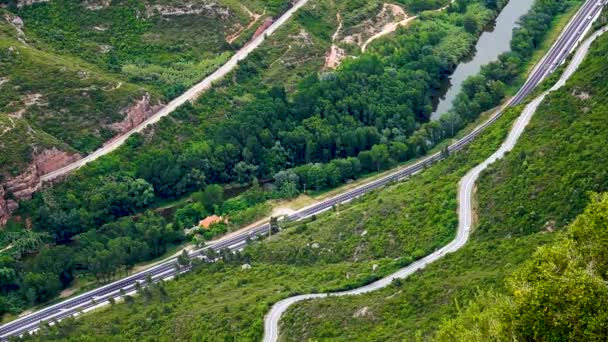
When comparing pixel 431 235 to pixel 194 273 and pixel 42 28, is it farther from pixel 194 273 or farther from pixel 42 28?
pixel 42 28

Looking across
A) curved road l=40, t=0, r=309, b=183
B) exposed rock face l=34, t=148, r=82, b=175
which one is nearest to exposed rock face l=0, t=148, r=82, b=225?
exposed rock face l=34, t=148, r=82, b=175

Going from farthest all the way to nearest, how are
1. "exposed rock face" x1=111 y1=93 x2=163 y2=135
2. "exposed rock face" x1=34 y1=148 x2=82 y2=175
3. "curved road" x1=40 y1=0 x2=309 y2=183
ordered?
"exposed rock face" x1=111 y1=93 x2=163 y2=135 → "curved road" x1=40 y1=0 x2=309 y2=183 → "exposed rock face" x1=34 y1=148 x2=82 y2=175

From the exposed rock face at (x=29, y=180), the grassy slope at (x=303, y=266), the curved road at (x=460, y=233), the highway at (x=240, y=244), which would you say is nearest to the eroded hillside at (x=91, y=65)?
the exposed rock face at (x=29, y=180)

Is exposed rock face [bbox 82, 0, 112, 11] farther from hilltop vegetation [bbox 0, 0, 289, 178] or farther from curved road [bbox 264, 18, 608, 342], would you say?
curved road [bbox 264, 18, 608, 342]

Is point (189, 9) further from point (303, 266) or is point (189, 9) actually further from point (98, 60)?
point (303, 266)

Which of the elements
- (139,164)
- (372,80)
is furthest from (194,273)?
(372,80)

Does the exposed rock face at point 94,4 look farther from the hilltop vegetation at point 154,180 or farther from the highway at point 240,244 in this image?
the highway at point 240,244
